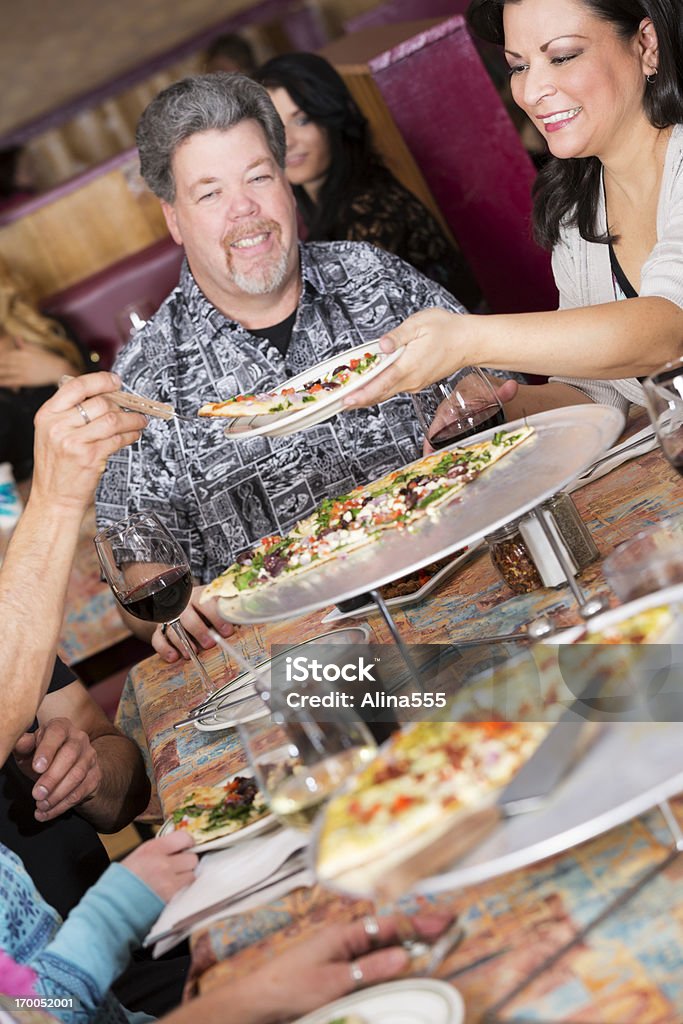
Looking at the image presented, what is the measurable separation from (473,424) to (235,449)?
2.97 feet

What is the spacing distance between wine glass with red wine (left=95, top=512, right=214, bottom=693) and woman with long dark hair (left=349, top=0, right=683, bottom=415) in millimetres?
408

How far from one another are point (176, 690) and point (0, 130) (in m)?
8.19

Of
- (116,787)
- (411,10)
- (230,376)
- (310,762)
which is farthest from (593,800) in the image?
(411,10)

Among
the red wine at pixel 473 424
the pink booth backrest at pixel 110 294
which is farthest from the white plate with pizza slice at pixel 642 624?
the pink booth backrest at pixel 110 294

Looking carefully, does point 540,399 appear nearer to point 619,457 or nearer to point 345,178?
point 619,457

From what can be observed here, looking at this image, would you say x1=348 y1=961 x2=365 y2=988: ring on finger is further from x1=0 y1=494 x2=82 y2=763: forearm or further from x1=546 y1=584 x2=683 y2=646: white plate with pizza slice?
x1=0 y1=494 x2=82 y2=763: forearm

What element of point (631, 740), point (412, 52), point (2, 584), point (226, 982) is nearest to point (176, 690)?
point (2, 584)

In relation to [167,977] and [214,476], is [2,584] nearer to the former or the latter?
[167,977]

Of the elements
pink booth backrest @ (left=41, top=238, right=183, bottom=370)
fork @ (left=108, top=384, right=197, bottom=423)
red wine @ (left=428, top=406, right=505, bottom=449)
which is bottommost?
red wine @ (left=428, top=406, right=505, bottom=449)

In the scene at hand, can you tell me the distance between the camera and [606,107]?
6.44 ft

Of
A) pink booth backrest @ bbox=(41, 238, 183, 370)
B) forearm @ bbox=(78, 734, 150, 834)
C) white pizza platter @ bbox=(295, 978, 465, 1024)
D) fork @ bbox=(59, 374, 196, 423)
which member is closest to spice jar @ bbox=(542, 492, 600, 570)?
fork @ bbox=(59, 374, 196, 423)

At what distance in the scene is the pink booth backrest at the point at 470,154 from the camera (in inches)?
137

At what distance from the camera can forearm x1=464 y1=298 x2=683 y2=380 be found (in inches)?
59.0

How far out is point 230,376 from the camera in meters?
2.52
